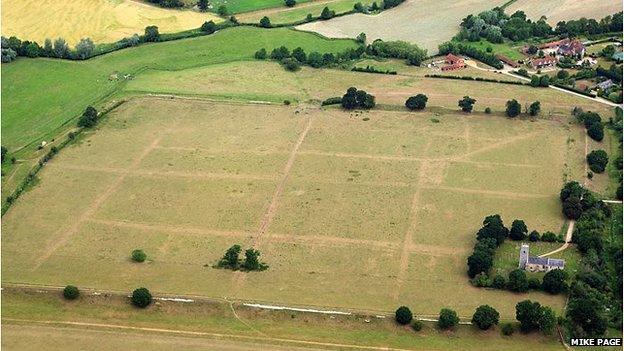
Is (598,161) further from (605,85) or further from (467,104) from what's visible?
(605,85)

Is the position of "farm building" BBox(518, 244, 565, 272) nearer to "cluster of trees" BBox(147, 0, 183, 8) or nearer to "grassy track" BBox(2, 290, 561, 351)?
"grassy track" BBox(2, 290, 561, 351)

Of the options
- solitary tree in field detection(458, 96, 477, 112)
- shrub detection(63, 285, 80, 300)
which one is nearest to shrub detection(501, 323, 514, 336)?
shrub detection(63, 285, 80, 300)

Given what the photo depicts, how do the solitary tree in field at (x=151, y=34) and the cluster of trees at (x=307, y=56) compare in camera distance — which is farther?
the solitary tree in field at (x=151, y=34)

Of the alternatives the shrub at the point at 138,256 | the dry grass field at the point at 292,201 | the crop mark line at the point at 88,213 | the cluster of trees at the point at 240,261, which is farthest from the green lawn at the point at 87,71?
the cluster of trees at the point at 240,261

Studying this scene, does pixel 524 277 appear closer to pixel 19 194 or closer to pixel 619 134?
pixel 619 134

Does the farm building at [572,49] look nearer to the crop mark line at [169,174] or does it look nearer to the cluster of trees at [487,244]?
the cluster of trees at [487,244]

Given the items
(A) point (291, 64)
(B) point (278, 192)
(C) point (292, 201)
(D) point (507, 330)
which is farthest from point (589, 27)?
(D) point (507, 330)

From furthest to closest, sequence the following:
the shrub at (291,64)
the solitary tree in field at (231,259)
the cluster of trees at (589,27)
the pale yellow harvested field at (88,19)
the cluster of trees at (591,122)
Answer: the pale yellow harvested field at (88,19) → the cluster of trees at (589,27) → the shrub at (291,64) → the cluster of trees at (591,122) → the solitary tree in field at (231,259)
